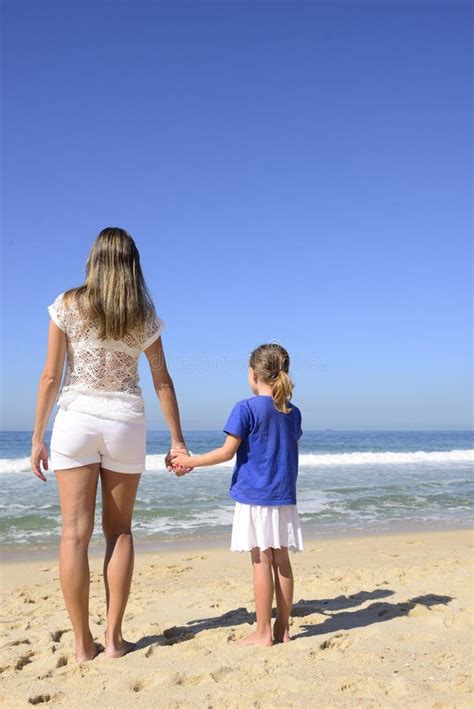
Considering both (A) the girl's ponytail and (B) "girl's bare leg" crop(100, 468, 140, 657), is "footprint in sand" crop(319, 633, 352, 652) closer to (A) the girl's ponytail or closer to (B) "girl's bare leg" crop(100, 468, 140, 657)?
(B) "girl's bare leg" crop(100, 468, 140, 657)

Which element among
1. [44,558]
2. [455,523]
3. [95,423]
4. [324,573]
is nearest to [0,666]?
[95,423]

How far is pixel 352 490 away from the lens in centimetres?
1296

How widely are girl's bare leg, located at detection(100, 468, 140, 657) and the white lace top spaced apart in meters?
0.37

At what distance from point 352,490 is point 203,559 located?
6797 mm

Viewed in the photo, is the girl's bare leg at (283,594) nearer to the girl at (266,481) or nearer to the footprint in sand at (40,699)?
the girl at (266,481)

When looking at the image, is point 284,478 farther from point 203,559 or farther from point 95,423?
point 203,559

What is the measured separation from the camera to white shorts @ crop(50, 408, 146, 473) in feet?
10.2

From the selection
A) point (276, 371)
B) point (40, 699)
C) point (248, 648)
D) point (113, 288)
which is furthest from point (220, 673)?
point (113, 288)

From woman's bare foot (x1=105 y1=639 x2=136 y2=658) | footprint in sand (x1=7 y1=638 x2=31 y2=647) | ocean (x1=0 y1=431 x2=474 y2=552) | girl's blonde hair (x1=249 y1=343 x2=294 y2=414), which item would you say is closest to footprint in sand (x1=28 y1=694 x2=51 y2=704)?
woman's bare foot (x1=105 y1=639 x2=136 y2=658)

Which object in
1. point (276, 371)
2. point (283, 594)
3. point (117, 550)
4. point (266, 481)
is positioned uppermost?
point (276, 371)

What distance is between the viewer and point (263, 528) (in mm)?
3504

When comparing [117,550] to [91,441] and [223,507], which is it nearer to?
[91,441]

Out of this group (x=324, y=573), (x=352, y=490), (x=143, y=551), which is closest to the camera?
(x=324, y=573)

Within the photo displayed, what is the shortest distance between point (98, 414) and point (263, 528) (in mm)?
1167
